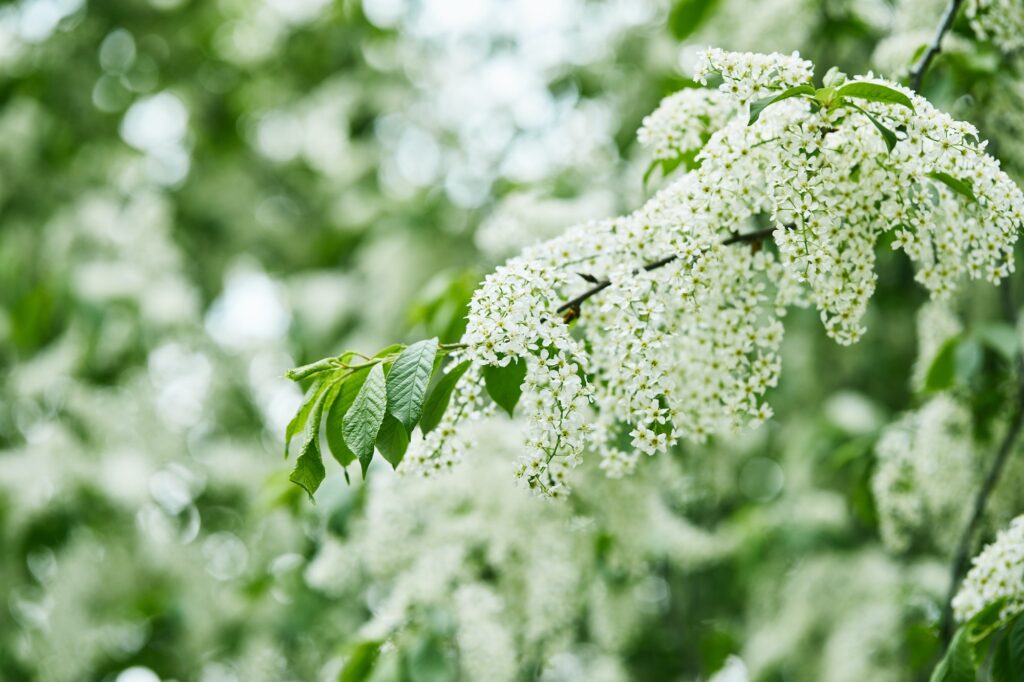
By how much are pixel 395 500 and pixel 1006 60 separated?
107 inches

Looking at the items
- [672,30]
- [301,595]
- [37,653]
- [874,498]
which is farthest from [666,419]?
[37,653]

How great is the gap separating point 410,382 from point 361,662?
174 centimetres

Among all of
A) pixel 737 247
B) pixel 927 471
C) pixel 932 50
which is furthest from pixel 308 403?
pixel 927 471

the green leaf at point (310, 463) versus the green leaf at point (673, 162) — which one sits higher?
the green leaf at point (673, 162)

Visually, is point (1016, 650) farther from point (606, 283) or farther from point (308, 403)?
point (308, 403)

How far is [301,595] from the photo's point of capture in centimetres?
441

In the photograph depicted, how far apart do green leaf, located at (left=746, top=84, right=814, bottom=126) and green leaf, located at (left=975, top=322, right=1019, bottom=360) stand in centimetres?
153

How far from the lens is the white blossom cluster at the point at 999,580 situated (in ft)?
8.21

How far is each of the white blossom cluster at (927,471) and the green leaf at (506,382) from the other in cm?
207

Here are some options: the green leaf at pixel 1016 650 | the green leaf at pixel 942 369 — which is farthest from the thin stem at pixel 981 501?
the green leaf at pixel 1016 650

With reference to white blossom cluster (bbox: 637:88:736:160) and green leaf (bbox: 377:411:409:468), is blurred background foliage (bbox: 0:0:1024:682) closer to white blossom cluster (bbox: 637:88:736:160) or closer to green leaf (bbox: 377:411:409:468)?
white blossom cluster (bbox: 637:88:736:160)

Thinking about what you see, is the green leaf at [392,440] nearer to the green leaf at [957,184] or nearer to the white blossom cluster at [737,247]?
the white blossom cluster at [737,247]

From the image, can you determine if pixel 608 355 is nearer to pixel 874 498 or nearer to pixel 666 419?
pixel 666 419

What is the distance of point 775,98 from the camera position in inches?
86.3
